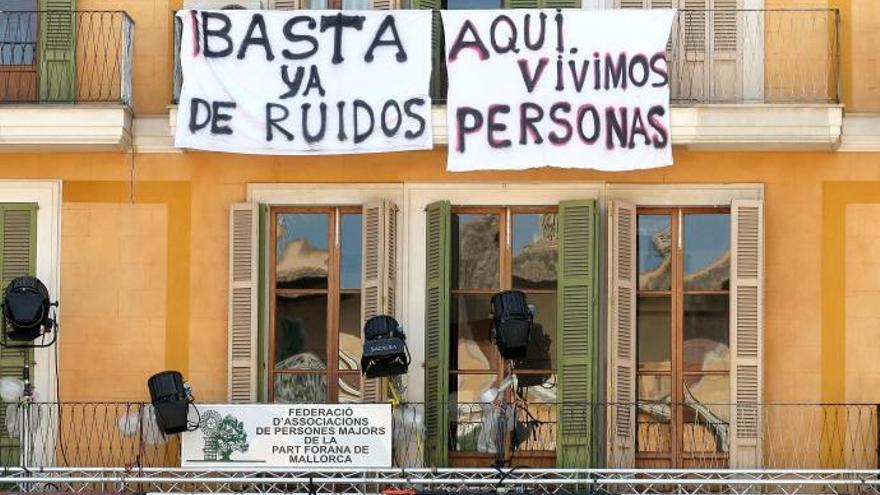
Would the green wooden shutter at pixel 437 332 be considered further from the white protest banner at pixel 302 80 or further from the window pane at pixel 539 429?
the white protest banner at pixel 302 80

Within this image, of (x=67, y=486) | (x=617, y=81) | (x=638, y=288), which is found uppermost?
(x=617, y=81)

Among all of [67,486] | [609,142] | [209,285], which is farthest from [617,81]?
[67,486]

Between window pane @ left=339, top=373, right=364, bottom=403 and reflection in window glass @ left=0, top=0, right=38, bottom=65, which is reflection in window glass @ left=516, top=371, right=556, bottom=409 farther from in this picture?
reflection in window glass @ left=0, top=0, right=38, bottom=65

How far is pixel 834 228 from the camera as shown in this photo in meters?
25.3

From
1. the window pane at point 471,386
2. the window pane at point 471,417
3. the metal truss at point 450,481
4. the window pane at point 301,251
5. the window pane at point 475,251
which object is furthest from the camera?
the window pane at point 301,251

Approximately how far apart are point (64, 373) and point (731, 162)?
5.84 metres

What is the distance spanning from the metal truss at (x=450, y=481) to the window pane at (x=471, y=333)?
1.03 meters

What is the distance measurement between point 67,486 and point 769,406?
229 inches

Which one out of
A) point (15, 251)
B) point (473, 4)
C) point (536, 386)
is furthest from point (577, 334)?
point (15, 251)

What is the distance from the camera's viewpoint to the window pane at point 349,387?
25.5 meters

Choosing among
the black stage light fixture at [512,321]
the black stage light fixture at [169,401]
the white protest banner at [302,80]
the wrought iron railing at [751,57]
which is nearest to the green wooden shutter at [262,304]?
the white protest banner at [302,80]

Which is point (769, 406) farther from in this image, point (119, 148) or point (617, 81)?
point (119, 148)

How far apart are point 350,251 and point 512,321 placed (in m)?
1.77

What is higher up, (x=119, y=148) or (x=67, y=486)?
(x=119, y=148)
